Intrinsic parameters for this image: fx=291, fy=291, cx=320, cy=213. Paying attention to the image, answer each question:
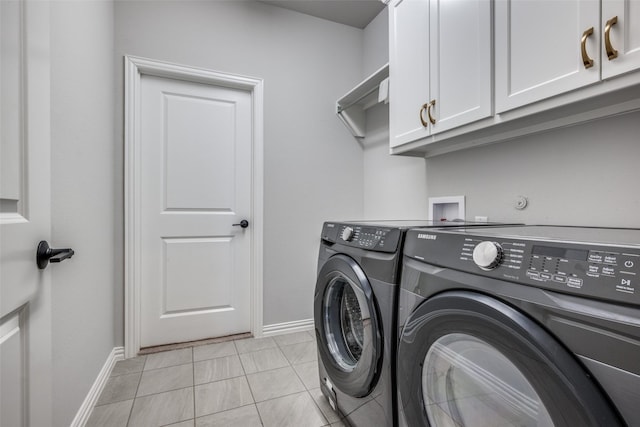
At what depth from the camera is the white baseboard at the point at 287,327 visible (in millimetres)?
2354

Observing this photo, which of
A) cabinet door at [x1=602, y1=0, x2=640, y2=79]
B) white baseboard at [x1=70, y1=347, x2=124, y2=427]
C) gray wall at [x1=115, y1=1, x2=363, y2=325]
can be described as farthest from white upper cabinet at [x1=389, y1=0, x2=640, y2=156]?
white baseboard at [x1=70, y1=347, x2=124, y2=427]

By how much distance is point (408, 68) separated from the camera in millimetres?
1579

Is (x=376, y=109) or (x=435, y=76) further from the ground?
(x=376, y=109)

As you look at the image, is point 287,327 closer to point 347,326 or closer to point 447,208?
point 347,326


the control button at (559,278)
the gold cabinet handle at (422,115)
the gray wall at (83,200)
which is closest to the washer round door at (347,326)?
the control button at (559,278)

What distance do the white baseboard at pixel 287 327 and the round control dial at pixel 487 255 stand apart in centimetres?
202

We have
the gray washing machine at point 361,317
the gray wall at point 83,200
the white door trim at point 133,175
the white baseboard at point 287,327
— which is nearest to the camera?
the gray washing machine at point 361,317

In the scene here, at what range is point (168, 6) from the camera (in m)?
2.09

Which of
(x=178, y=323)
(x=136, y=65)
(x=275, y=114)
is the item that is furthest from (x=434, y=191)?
(x=136, y=65)

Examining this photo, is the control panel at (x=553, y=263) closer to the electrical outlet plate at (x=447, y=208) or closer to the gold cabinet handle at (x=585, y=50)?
the gold cabinet handle at (x=585, y=50)

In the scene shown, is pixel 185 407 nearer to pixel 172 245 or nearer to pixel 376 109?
pixel 172 245

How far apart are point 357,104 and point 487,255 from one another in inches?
84.5

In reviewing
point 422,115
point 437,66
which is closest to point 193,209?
point 422,115

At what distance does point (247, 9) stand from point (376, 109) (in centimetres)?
129
